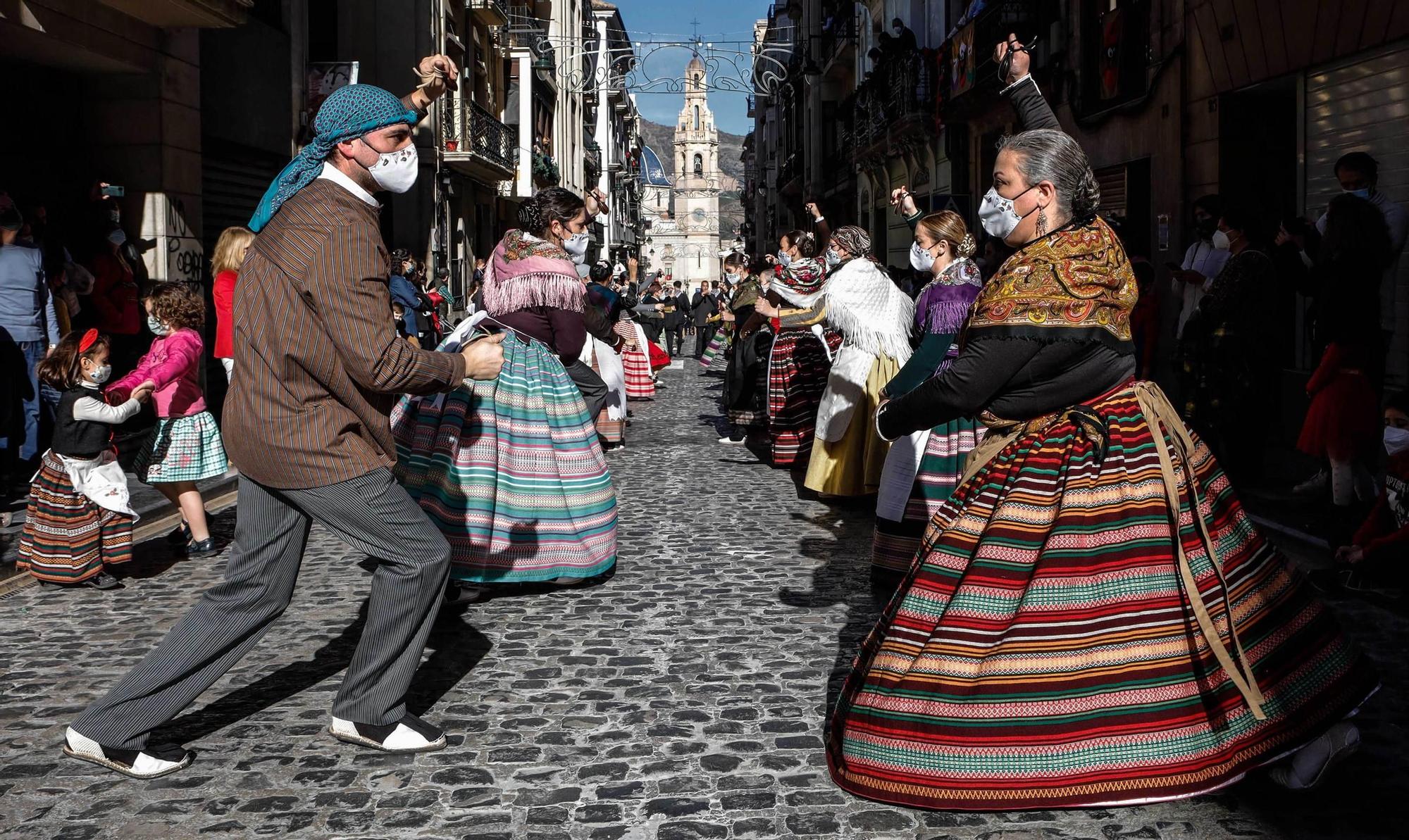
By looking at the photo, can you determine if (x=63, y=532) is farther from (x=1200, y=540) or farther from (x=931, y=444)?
(x=1200, y=540)

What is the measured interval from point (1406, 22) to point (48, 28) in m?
9.79

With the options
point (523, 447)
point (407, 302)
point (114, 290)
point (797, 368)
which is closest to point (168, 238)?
point (114, 290)

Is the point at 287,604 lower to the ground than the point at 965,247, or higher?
lower

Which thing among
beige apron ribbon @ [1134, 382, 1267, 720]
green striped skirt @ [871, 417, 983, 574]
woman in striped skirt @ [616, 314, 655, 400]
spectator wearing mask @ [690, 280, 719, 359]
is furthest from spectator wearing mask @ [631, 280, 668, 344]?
beige apron ribbon @ [1134, 382, 1267, 720]

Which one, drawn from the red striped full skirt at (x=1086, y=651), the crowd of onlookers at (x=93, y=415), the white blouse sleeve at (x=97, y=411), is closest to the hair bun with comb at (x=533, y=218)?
the crowd of onlookers at (x=93, y=415)

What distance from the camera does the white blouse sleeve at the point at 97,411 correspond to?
658 cm

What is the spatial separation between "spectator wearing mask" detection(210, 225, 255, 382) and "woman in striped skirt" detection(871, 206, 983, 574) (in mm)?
3484

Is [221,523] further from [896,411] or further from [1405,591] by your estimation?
[1405,591]

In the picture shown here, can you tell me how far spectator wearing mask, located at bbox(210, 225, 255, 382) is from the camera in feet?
26.2

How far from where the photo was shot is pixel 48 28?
33.7ft

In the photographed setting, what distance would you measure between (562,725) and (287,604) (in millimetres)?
972

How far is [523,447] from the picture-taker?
6414 mm

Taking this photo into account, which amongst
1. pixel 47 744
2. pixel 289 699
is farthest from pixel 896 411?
pixel 47 744

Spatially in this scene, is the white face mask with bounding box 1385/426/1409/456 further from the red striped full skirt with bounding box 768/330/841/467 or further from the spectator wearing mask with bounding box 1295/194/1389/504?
the red striped full skirt with bounding box 768/330/841/467
